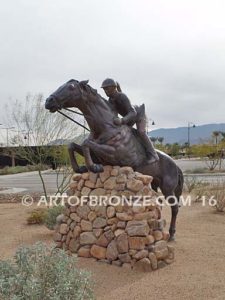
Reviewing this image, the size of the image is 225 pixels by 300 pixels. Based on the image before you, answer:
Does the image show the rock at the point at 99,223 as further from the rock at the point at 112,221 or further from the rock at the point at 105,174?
the rock at the point at 105,174

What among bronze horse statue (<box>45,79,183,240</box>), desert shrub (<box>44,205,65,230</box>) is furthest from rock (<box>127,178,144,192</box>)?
desert shrub (<box>44,205,65,230</box>)

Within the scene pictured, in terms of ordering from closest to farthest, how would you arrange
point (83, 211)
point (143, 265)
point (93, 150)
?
point (143, 265) → point (93, 150) → point (83, 211)

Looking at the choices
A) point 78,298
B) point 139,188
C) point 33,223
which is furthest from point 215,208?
point 78,298

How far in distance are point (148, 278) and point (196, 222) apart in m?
4.99

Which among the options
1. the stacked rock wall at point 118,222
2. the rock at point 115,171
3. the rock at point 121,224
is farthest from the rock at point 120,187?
the rock at point 121,224

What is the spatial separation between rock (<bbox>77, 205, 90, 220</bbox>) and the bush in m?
2.94

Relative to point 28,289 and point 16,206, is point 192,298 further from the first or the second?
point 16,206

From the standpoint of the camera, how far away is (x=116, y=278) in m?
5.68

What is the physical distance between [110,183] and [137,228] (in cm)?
88

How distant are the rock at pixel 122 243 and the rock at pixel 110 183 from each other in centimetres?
78

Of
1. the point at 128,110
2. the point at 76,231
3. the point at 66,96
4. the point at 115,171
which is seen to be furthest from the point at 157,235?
the point at 66,96

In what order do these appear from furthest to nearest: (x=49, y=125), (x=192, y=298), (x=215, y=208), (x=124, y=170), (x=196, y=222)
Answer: (x=49, y=125)
(x=215, y=208)
(x=196, y=222)
(x=124, y=170)
(x=192, y=298)

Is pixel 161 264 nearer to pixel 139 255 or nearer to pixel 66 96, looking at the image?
pixel 139 255

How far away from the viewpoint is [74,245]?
22.2ft
